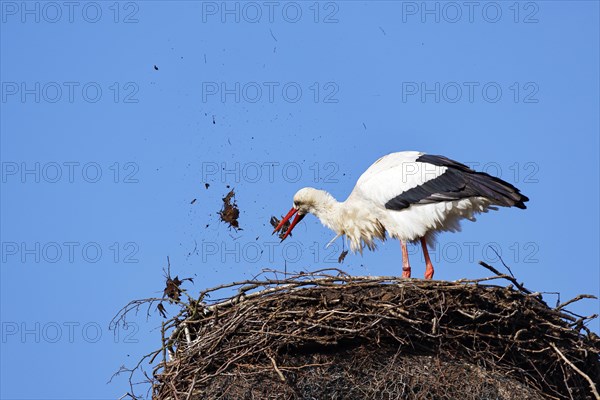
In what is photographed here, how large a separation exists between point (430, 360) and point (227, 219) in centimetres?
286

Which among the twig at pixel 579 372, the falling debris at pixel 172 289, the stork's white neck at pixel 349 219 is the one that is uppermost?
the stork's white neck at pixel 349 219

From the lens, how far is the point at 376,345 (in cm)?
720

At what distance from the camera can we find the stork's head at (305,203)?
9797 millimetres

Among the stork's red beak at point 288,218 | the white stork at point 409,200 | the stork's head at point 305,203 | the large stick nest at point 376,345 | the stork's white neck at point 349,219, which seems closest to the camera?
the large stick nest at point 376,345

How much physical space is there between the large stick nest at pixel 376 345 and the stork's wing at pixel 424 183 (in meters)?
1.47

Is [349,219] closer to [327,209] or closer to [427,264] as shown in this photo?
[327,209]

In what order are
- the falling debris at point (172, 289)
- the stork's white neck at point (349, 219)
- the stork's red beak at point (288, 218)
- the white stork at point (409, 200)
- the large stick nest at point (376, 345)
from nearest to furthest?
the large stick nest at point (376, 345) < the falling debris at point (172, 289) < the white stork at point (409, 200) < the stork's white neck at point (349, 219) < the stork's red beak at point (288, 218)

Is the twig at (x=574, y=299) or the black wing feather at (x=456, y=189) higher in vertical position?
the black wing feather at (x=456, y=189)

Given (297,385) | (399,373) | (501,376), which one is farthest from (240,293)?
(501,376)

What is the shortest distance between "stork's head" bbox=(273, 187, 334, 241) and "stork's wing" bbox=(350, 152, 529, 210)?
411 mm

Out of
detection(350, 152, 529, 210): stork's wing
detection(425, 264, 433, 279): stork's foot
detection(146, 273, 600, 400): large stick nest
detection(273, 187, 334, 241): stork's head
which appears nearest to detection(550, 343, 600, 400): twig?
detection(146, 273, 600, 400): large stick nest

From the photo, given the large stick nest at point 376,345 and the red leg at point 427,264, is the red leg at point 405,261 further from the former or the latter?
the large stick nest at point 376,345

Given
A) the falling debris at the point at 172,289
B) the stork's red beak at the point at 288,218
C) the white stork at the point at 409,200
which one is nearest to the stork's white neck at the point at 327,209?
the white stork at the point at 409,200

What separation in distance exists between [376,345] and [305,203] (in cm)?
290
